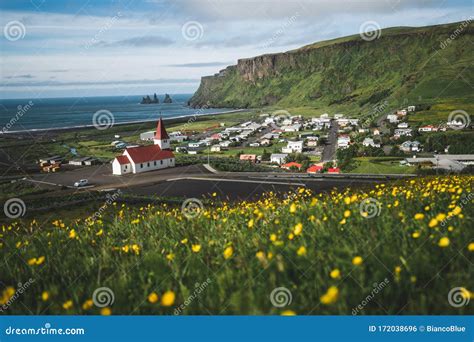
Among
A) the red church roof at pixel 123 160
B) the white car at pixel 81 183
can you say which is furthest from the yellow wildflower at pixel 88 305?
the red church roof at pixel 123 160

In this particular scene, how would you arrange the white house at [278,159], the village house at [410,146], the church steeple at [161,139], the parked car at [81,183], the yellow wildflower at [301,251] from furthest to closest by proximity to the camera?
the white house at [278,159]
the church steeple at [161,139]
the village house at [410,146]
the parked car at [81,183]
the yellow wildflower at [301,251]

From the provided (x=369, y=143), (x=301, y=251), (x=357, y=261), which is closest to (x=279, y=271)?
(x=301, y=251)

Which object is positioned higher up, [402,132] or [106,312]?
[106,312]

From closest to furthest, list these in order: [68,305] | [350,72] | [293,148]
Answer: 1. [68,305]
2. [293,148]
3. [350,72]

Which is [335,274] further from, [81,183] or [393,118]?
[393,118]

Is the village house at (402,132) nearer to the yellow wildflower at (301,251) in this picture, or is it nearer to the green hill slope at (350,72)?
the green hill slope at (350,72)

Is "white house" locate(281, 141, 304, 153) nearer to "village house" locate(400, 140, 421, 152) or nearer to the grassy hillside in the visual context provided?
"village house" locate(400, 140, 421, 152)

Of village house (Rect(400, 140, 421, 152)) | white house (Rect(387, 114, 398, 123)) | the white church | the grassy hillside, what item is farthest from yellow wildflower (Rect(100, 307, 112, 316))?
white house (Rect(387, 114, 398, 123))
